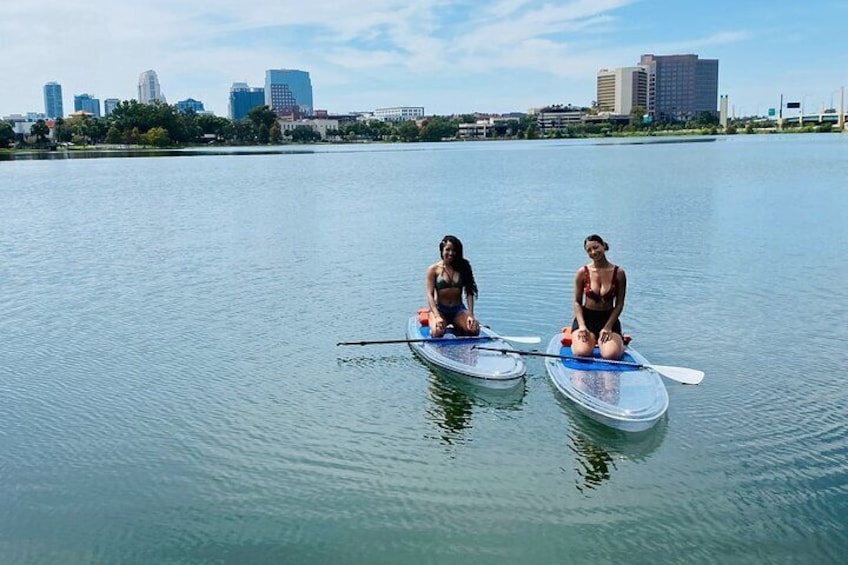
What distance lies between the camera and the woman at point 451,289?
53.2 feet

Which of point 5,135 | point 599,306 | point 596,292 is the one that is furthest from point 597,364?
point 5,135

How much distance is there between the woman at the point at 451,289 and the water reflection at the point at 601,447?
143 inches

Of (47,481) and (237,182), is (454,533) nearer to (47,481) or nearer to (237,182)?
(47,481)

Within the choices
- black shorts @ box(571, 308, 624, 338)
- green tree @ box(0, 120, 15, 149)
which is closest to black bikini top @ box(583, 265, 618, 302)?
black shorts @ box(571, 308, 624, 338)

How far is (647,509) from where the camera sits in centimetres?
1062

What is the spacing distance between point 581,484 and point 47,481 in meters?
7.67

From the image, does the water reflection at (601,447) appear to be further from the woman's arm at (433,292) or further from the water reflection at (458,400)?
the woman's arm at (433,292)

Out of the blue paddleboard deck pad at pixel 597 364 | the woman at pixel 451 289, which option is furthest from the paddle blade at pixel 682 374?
the woman at pixel 451 289

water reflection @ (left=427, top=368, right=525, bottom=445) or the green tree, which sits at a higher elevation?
the green tree

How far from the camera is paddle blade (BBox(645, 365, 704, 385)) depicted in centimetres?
1405

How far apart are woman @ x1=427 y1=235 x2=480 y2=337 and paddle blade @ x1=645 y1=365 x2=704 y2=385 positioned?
12.1ft

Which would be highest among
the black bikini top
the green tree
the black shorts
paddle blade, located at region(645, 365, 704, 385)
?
the green tree

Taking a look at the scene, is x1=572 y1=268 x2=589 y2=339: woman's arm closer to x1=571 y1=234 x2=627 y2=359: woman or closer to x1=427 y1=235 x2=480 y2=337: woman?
x1=571 y1=234 x2=627 y2=359: woman

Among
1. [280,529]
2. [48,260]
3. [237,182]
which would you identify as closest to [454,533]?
[280,529]
